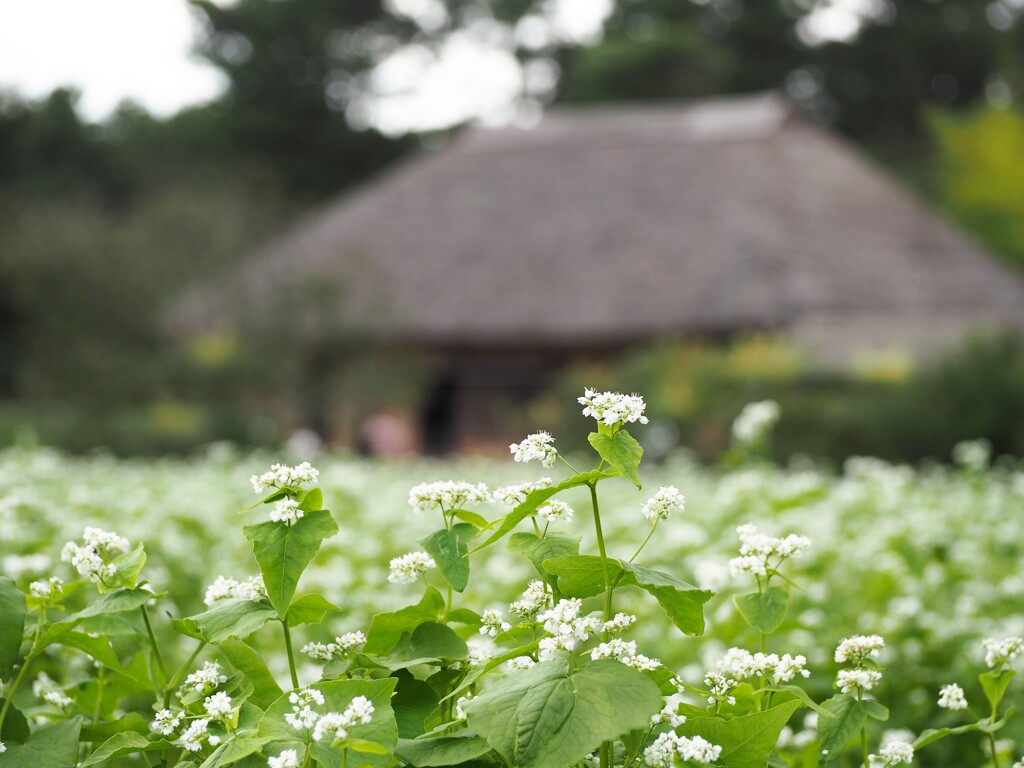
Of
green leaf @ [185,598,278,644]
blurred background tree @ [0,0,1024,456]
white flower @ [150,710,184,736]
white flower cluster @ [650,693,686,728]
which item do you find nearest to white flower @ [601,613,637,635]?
white flower cluster @ [650,693,686,728]

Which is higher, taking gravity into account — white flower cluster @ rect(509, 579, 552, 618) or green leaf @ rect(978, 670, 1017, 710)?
white flower cluster @ rect(509, 579, 552, 618)

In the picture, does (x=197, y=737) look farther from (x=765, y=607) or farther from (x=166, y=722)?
(x=765, y=607)

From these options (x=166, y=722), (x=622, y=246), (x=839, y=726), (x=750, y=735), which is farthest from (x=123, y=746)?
(x=622, y=246)

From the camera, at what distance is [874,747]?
2852mm

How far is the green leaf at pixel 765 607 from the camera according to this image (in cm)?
163

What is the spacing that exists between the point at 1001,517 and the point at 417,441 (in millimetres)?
16849

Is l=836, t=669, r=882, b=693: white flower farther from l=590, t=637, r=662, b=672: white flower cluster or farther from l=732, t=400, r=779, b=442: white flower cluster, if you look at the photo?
l=732, t=400, r=779, b=442: white flower cluster

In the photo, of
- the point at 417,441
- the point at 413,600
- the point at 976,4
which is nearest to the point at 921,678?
the point at 413,600

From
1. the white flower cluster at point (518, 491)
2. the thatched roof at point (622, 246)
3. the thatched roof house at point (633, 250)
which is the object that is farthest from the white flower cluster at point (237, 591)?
the thatched roof at point (622, 246)

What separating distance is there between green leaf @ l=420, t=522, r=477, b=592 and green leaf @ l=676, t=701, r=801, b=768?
0.36 m

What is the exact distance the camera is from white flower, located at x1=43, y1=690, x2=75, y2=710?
5.88ft

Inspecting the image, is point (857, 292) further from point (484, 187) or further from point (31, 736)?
→ point (31, 736)

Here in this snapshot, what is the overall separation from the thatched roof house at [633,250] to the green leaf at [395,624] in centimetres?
1528

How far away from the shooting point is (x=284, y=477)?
1.52m
